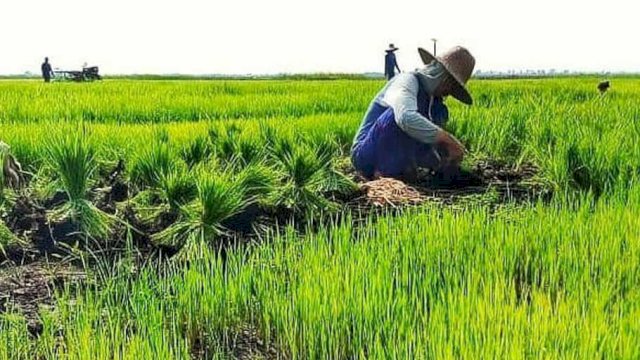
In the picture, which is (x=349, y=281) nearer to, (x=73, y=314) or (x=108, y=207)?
(x=73, y=314)

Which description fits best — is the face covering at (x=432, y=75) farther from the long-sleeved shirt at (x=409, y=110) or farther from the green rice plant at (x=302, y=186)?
the green rice plant at (x=302, y=186)

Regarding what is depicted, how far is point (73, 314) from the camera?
1.97m

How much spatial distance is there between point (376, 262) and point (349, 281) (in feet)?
0.69

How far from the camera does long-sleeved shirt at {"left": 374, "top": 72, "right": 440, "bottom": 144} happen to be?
3.55 metres

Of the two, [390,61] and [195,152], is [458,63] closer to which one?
[195,152]

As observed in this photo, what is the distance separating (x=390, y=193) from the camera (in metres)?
3.58

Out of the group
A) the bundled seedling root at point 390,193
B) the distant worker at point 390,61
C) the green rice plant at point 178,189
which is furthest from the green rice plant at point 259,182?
the distant worker at point 390,61

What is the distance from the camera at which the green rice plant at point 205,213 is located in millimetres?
2762

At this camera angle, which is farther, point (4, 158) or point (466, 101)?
point (466, 101)

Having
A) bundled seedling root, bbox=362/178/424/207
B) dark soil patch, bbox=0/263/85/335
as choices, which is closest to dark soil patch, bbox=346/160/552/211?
bundled seedling root, bbox=362/178/424/207

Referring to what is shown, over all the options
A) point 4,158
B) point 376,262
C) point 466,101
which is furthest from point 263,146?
point 376,262

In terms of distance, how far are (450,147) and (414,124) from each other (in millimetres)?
285

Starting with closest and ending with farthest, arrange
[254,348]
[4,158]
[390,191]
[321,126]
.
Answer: [254,348] → [4,158] → [390,191] → [321,126]

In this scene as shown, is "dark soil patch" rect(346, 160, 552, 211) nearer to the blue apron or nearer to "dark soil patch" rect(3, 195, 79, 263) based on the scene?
the blue apron
